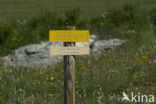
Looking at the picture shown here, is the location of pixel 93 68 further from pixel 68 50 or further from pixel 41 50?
pixel 41 50

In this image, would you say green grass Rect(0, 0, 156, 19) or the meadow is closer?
the meadow

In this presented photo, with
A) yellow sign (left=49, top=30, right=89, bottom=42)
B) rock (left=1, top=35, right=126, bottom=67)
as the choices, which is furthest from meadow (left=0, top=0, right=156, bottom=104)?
yellow sign (left=49, top=30, right=89, bottom=42)

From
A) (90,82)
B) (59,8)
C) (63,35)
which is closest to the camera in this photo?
(63,35)

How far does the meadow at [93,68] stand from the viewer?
5.22m

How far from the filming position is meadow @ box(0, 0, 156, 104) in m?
5.22

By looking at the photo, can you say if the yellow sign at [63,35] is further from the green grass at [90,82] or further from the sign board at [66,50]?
the green grass at [90,82]

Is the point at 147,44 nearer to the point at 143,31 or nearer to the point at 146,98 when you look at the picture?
the point at 143,31

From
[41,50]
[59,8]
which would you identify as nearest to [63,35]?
[41,50]

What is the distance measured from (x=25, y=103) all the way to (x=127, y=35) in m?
7.67

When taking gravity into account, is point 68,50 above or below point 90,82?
above

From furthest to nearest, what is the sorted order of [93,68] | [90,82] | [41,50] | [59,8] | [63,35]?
[59,8]
[41,50]
[93,68]
[90,82]
[63,35]

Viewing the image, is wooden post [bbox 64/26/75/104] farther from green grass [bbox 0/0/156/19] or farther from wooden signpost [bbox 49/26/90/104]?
green grass [bbox 0/0/156/19]

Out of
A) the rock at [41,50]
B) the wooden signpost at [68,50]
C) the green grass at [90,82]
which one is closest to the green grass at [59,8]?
A: the rock at [41,50]

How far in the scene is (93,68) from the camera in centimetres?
693
